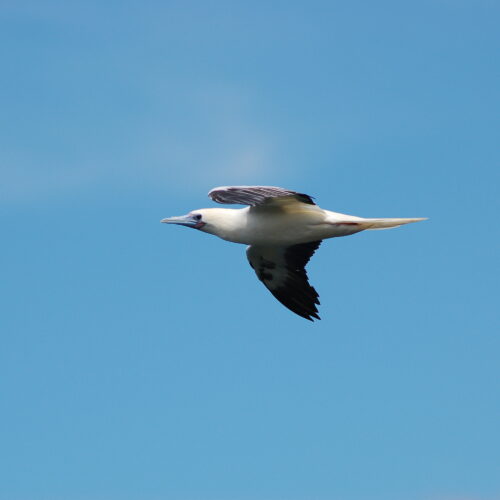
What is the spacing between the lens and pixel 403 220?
1736 cm

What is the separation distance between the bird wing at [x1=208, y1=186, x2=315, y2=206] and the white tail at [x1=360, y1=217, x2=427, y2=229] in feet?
5.98

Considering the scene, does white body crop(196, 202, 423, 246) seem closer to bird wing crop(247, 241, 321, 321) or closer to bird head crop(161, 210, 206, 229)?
bird head crop(161, 210, 206, 229)

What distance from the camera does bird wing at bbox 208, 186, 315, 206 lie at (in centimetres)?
1538

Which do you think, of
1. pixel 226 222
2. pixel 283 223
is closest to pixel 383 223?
pixel 283 223

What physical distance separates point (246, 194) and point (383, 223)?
287cm

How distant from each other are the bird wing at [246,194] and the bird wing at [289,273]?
3497mm

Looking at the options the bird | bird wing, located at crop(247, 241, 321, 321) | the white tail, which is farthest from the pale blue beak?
the white tail

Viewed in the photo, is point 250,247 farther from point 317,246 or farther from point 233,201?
point 233,201

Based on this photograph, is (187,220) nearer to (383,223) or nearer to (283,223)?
(283,223)

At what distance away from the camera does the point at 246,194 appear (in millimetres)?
15469

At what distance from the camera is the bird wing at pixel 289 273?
1912 centimetres

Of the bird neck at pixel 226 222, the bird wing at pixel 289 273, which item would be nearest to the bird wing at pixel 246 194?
the bird neck at pixel 226 222

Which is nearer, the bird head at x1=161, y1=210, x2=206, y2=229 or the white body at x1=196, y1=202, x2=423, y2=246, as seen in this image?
the white body at x1=196, y1=202, x2=423, y2=246

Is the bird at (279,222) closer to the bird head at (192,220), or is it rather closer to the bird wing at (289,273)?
the bird head at (192,220)
